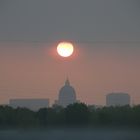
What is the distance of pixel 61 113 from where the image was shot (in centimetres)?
2016

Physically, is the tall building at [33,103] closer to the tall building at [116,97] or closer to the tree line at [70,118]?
the tall building at [116,97]

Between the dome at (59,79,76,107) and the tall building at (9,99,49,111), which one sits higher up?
the dome at (59,79,76,107)

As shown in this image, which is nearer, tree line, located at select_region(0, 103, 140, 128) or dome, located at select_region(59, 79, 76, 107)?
tree line, located at select_region(0, 103, 140, 128)

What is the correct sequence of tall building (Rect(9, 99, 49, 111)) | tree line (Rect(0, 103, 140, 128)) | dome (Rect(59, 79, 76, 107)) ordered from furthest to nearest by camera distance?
1. dome (Rect(59, 79, 76, 107))
2. tall building (Rect(9, 99, 49, 111))
3. tree line (Rect(0, 103, 140, 128))

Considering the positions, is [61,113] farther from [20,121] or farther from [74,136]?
[74,136]

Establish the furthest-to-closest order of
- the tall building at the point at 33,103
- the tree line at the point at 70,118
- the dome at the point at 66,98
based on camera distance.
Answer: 1. the dome at the point at 66,98
2. the tall building at the point at 33,103
3. the tree line at the point at 70,118

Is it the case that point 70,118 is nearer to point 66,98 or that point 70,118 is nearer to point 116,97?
point 116,97

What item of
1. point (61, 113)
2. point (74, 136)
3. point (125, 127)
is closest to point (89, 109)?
point (61, 113)

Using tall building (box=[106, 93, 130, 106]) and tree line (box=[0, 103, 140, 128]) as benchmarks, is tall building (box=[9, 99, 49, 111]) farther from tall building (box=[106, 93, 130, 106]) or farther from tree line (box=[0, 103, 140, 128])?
tree line (box=[0, 103, 140, 128])

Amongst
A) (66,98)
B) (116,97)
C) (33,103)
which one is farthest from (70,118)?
(66,98)

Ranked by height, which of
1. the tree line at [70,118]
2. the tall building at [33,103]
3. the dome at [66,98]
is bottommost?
the tree line at [70,118]

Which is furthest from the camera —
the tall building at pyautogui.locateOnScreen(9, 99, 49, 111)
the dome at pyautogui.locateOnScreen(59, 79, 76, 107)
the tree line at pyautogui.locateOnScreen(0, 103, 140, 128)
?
the dome at pyautogui.locateOnScreen(59, 79, 76, 107)

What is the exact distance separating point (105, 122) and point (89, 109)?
1.83 metres

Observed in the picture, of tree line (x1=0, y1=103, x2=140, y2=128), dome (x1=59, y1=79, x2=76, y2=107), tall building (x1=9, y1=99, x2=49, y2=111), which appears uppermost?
dome (x1=59, y1=79, x2=76, y2=107)
